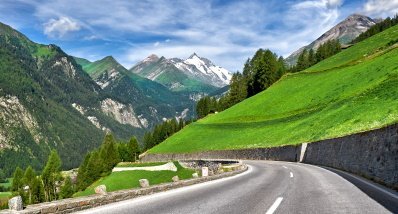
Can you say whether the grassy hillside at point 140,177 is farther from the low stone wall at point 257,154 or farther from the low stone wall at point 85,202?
the low stone wall at point 85,202

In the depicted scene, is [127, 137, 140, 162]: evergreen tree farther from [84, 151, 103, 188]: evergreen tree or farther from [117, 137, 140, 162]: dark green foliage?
[84, 151, 103, 188]: evergreen tree

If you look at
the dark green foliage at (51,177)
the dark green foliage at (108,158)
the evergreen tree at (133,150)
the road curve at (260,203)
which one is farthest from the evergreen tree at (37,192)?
the road curve at (260,203)

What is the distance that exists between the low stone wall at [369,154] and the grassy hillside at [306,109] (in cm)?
552

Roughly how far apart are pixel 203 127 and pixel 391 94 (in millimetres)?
67607

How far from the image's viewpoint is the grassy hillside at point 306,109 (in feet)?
186

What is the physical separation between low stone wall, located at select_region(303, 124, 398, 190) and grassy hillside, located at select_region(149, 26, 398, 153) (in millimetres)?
5519

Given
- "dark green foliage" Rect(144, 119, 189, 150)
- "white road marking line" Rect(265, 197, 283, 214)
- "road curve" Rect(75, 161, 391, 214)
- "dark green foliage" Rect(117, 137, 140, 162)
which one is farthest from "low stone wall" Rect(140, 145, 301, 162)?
"dark green foliage" Rect(144, 119, 189, 150)

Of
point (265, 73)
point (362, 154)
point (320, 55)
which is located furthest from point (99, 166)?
point (362, 154)

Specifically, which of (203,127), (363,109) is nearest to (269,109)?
(203,127)

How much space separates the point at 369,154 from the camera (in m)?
24.2

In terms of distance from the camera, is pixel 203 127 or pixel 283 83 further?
pixel 283 83

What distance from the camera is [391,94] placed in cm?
5184

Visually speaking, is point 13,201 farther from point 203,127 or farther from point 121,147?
point 121,147

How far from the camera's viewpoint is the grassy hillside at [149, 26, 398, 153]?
56.8 metres
